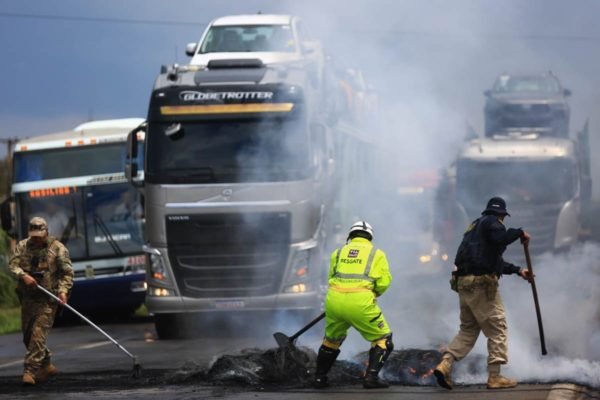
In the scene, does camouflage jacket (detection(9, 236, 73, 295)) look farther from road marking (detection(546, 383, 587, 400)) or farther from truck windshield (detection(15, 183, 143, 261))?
truck windshield (detection(15, 183, 143, 261))

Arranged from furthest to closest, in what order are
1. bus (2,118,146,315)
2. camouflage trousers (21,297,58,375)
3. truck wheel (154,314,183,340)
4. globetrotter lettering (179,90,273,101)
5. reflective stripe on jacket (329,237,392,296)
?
bus (2,118,146,315) < truck wheel (154,314,183,340) < globetrotter lettering (179,90,273,101) < camouflage trousers (21,297,58,375) < reflective stripe on jacket (329,237,392,296)

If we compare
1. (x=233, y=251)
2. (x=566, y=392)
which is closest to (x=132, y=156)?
(x=233, y=251)

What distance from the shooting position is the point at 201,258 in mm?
15188

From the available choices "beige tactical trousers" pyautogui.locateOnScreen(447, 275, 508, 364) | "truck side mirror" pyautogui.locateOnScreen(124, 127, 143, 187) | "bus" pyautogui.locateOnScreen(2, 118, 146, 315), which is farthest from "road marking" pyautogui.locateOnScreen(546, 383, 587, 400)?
"bus" pyautogui.locateOnScreen(2, 118, 146, 315)

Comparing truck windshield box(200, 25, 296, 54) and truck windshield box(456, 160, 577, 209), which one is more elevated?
truck windshield box(200, 25, 296, 54)

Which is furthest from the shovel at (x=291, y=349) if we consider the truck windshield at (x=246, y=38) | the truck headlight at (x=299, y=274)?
the truck windshield at (x=246, y=38)

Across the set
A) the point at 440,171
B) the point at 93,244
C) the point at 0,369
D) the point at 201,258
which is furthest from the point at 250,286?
the point at 440,171

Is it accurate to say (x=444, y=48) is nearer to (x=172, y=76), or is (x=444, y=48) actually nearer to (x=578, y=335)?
(x=172, y=76)

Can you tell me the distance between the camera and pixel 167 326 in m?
16.0

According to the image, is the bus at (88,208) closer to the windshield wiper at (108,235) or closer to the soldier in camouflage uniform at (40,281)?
the windshield wiper at (108,235)

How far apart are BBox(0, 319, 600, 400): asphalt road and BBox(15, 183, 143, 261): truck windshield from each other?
379 centimetres

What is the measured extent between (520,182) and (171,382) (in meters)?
14.3

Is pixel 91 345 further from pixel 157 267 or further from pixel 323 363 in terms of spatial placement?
pixel 323 363

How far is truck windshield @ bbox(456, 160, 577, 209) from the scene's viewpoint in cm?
2352
